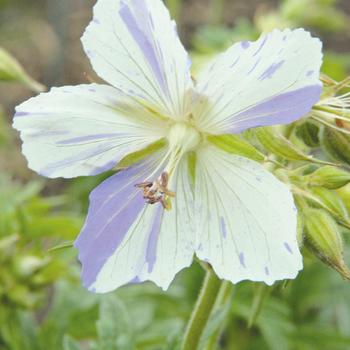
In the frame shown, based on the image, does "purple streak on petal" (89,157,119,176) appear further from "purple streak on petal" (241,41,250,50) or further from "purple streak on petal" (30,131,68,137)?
"purple streak on petal" (241,41,250,50)

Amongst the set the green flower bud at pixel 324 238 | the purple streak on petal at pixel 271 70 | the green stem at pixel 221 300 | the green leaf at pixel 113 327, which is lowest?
the green leaf at pixel 113 327

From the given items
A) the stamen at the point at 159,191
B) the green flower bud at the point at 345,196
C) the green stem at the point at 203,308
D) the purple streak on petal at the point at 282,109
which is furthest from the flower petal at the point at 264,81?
the green flower bud at the point at 345,196

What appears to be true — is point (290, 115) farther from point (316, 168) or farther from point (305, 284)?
point (305, 284)

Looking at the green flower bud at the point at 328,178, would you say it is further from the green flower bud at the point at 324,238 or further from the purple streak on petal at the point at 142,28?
the purple streak on petal at the point at 142,28

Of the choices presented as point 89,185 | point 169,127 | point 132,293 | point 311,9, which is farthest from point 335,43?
point 169,127

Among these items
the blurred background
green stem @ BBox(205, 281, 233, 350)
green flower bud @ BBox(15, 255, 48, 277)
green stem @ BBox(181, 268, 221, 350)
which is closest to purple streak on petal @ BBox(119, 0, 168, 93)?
the blurred background

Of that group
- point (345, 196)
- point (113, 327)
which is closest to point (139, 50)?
point (345, 196)

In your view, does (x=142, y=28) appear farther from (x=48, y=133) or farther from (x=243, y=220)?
(x=243, y=220)
